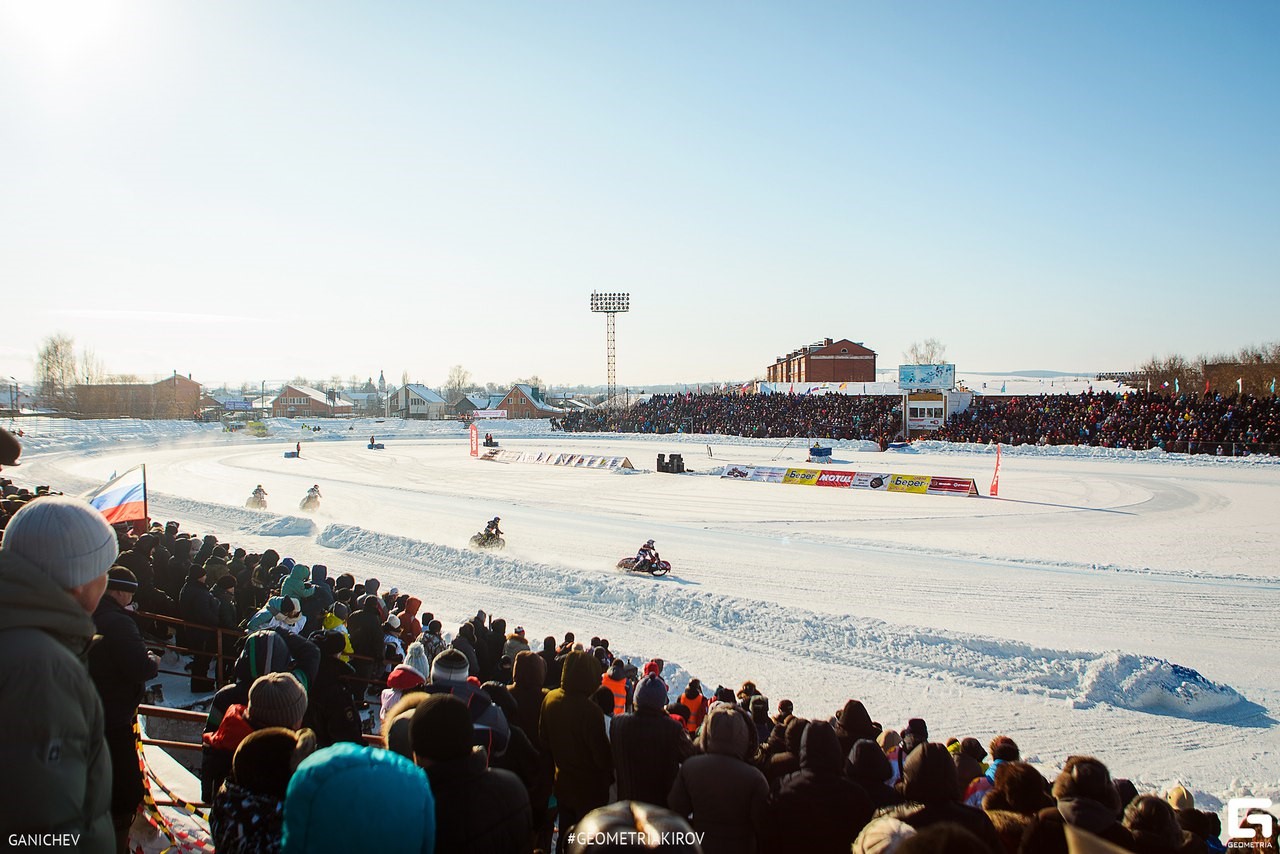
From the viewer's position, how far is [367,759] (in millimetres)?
2201

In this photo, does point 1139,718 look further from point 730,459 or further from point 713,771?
point 730,459

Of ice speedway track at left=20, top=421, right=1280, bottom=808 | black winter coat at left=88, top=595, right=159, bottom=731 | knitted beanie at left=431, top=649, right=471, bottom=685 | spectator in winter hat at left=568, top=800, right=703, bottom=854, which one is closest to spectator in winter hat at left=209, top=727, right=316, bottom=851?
spectator in winter hat at left=568, top=800, right=703, bottom=854

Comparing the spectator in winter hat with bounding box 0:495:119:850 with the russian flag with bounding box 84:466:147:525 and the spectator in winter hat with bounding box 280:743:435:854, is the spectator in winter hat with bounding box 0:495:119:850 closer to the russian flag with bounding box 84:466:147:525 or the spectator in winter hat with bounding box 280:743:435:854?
the spectator in winter hat with bounding box 280:743:435:854

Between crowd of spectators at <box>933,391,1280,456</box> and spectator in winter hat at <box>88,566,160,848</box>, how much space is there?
43137 millimetres

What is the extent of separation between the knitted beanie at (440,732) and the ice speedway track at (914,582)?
7.10m

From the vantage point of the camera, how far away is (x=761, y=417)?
5422 centimetres

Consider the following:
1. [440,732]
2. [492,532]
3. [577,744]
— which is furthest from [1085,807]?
[492,532]

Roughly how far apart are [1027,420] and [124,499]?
144ft

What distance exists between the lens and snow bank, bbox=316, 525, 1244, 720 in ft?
29.9

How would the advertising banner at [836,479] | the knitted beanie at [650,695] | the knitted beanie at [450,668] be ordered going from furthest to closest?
the advertising banner at [836,479] < the knitted beanie at [450,668] < the knitted beanie at [650,695]

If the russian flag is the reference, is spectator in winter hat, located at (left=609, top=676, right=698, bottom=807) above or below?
below

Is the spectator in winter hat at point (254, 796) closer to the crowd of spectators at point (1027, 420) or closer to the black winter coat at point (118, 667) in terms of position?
the black winter coat at point (118, 667)

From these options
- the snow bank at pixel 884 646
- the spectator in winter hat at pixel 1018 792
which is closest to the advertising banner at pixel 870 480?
the snow bank at pixel 884 646

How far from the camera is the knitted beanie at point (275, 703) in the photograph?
3469 mm
